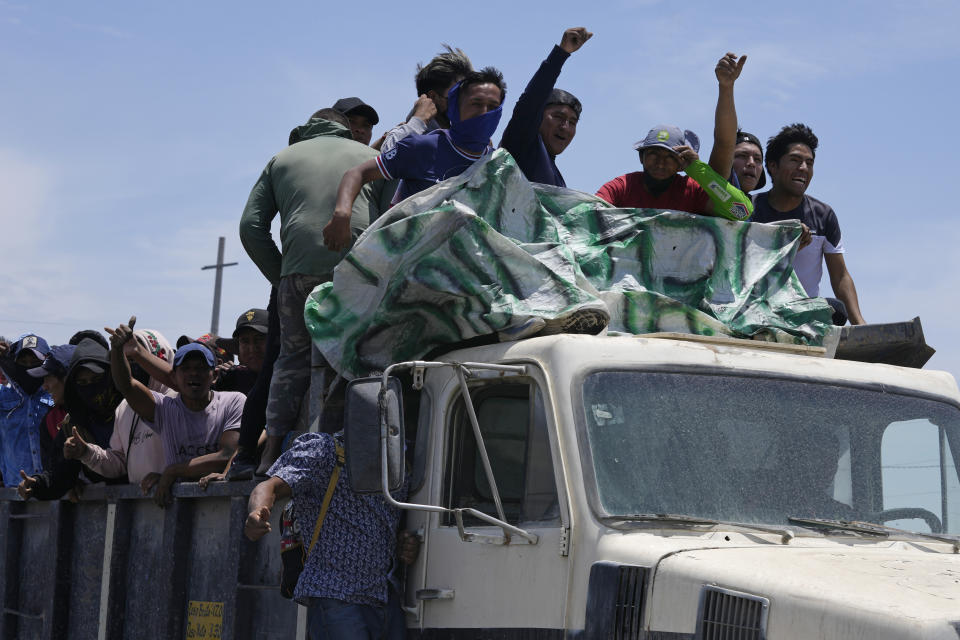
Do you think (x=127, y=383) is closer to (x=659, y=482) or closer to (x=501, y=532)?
(x=501, y=532)

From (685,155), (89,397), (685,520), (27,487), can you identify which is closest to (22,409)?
(89,397)

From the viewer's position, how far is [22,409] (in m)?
8.85

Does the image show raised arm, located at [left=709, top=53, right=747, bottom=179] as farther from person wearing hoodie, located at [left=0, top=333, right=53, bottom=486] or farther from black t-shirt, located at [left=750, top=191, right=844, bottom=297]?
person wearing hoodie, located at [left=0, top=333, right=53, bottom=486]

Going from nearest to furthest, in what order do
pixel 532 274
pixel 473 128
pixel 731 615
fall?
pixel 731 615
pixel 532 274
pixel 473 128

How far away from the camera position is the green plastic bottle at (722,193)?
5.68 meters

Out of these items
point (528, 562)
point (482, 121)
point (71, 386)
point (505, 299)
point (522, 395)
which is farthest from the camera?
point (71, 386)

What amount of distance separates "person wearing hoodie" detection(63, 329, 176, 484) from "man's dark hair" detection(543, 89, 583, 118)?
2.63 meters

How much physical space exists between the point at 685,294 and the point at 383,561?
5.49 ft

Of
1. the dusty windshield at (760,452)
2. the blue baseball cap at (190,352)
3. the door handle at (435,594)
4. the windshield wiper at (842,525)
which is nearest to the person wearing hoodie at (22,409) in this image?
the blue baseball cap at (190,352)

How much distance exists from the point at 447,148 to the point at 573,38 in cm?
74

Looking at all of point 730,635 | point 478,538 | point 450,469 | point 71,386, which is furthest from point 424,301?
point 71,386

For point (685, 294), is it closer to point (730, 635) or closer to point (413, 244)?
point (413, 244)

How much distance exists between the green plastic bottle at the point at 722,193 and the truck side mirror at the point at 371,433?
86.2 inches

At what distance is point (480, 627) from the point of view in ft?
13.5
